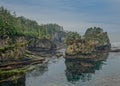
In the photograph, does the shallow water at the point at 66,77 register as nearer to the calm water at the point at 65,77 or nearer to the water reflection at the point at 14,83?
the calm water at the point at 65,77

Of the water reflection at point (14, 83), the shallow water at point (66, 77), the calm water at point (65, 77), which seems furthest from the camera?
the shallow water at point (66, 77)

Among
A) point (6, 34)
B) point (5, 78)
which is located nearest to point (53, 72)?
point (5, 78)

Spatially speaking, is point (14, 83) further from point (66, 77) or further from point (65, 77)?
point (66, 77)

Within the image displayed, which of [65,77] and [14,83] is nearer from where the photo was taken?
[14,83]

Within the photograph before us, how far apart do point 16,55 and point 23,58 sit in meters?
6.07

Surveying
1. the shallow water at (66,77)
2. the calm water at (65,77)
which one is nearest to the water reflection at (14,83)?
the calm water at (65,77)

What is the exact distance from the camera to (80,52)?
15812cm

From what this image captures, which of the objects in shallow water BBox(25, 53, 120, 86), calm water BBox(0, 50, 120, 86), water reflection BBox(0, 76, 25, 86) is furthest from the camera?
shallow water BBox(25, 53, 120, 86)

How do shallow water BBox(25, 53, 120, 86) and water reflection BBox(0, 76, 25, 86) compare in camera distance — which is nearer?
water reflection BBox(0, 76, 25, 86)

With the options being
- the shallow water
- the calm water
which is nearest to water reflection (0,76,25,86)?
the calm water

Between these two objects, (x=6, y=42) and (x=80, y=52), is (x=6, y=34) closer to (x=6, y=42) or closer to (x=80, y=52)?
(x=6, y=42)

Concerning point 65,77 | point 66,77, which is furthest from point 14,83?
point 66,77

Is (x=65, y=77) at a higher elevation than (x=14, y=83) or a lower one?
lower

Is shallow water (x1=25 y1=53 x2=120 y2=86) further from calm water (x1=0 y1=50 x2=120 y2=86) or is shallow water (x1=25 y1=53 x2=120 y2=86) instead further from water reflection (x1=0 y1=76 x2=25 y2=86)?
water reflection (x1=0 y1=76 x2=25 y2=86)
